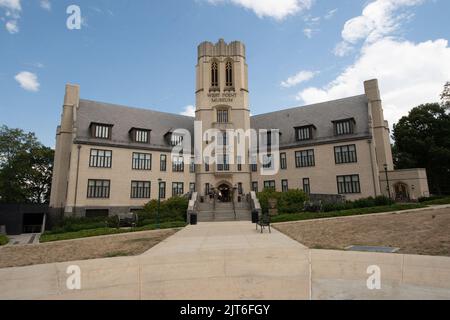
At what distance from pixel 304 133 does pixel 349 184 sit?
878cm

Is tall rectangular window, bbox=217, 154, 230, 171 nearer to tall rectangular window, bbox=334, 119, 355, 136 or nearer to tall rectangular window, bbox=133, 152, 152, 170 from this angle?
tall rectangular window, bbox=133, 152, 152, 170

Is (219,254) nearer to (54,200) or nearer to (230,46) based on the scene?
(54,200)

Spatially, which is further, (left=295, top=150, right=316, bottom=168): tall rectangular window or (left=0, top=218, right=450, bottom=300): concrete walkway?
(left=295, top=150, right=316, bottom=168): tall rectangular window

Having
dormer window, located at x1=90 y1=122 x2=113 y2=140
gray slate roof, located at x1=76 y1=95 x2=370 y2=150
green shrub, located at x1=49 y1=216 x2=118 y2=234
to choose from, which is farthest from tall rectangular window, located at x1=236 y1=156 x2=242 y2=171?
green shrub, located at x1=49 y1=216 x2=118 y2=234

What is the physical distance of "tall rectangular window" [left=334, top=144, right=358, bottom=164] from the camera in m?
32.1

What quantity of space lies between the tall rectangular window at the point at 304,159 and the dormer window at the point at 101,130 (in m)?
24.2

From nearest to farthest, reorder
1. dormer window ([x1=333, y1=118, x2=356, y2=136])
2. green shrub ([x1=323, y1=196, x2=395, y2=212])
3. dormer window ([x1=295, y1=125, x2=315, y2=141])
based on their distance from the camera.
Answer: green shrub ([x1=323, y1=196, x2=395, y2=212]) → dormer window ([x1=333, y1=118, x2=356, y2=136]) → dormer window ([x1=295, y1=125, x2=315, y2=141])

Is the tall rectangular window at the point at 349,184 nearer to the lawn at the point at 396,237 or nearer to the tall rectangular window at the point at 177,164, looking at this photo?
the lawn at the point at 396,237

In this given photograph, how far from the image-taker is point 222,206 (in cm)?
3116

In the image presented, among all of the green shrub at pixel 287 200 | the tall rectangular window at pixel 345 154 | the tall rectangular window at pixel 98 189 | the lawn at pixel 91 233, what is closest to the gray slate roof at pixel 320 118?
the tall rectangular window at pixel 345 154

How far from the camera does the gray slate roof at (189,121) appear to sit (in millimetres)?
33656

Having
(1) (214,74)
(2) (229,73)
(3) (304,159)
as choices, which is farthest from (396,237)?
(1) (214,74)

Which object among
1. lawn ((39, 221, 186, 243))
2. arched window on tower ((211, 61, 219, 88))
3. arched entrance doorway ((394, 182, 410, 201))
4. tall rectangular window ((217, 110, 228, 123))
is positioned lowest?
lawn ((39, 221, 186, 243))

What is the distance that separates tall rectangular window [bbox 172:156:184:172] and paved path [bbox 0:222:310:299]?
26.7 m
